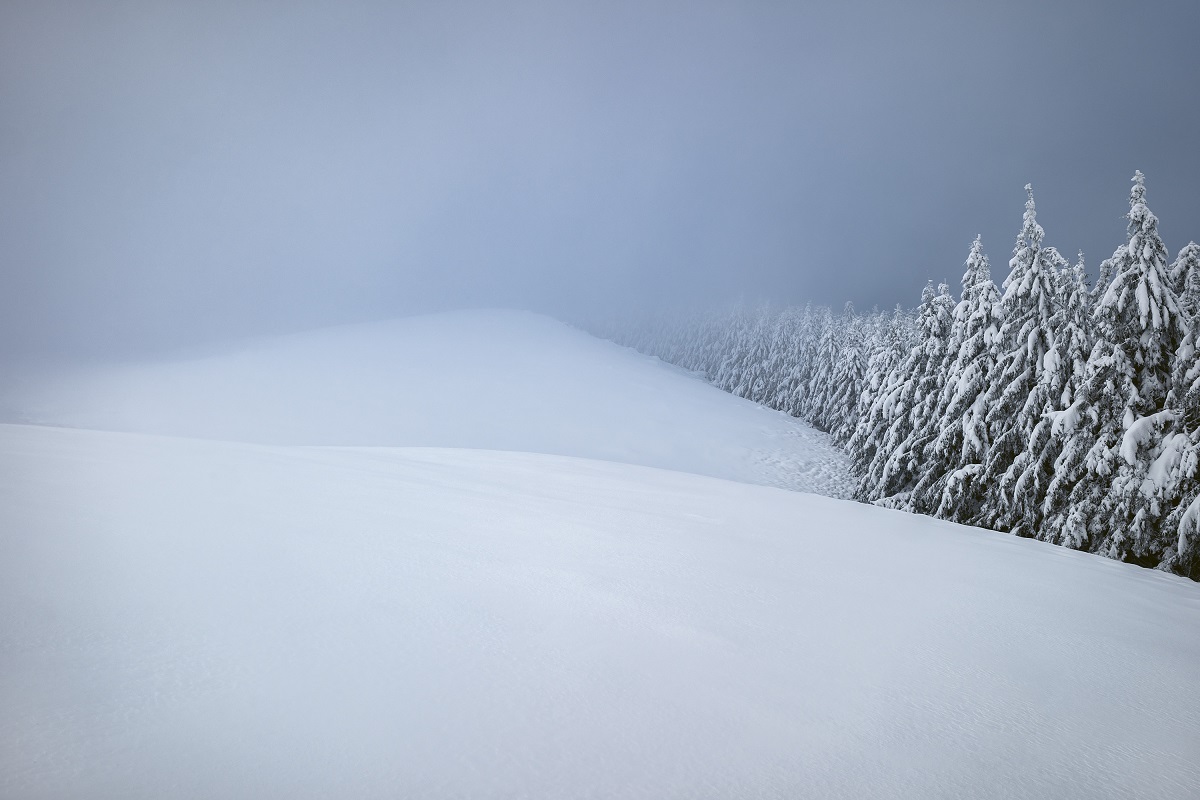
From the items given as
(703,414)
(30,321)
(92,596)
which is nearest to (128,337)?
(30,321)

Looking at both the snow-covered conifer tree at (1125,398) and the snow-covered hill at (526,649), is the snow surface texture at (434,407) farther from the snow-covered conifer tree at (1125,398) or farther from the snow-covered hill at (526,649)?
the snow-covered hill at (526,649)

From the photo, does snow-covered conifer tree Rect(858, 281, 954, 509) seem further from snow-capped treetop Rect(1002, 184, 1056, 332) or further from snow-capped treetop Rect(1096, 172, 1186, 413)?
snow-capped treetop Rect(1096, 172, 1186, 413)

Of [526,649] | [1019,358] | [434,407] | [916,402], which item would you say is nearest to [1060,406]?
[1019,358]

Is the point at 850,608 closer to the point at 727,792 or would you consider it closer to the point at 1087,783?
the point at 1087,783

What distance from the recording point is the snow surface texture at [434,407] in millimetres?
30188

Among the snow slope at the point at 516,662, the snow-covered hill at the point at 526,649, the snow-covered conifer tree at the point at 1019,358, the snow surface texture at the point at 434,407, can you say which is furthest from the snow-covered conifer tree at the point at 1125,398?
the snow surface texture at the point at 434,407

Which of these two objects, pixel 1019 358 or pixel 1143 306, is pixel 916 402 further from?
pixel 1143 306

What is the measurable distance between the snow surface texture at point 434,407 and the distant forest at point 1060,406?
10.5 meters

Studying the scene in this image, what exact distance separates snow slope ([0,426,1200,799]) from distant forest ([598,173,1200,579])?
7725 mm

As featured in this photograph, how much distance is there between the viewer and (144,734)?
2.16m

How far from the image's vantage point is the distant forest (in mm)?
12117

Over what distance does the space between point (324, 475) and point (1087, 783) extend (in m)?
8.80

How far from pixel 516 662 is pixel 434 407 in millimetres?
35206

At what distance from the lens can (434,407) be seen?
36625 mm
